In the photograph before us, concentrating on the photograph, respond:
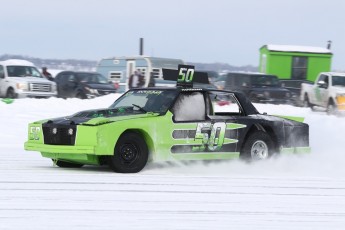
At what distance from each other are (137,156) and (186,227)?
3390mm

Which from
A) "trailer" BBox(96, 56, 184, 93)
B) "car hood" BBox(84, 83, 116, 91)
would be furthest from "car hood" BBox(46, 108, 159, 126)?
"trailer" BBox(96, 56, 184, 93)

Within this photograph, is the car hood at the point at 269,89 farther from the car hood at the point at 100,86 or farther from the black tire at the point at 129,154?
the black tire at the point at 129,154

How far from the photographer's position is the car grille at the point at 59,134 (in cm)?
956

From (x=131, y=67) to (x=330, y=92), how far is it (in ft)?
36.6

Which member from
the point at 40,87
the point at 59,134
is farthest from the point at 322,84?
the point at 59,134

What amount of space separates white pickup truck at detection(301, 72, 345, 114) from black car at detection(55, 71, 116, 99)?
26.1 feet

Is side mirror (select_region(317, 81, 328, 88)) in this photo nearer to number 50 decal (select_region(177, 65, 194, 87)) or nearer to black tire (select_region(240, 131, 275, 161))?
black tire (select_region(240, 131, 275, 161))

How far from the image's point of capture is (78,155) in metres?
9.60

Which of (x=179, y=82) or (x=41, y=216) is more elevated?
(x=179, y=82)

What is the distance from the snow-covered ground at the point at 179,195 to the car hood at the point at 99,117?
26.9 inches

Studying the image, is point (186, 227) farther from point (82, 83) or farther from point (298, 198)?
point (82, 83)

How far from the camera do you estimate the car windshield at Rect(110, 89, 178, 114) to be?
33.9 ft

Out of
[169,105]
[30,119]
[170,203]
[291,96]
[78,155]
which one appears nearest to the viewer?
[170,203]

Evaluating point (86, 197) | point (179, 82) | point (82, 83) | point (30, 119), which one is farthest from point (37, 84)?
point (86, 197)
